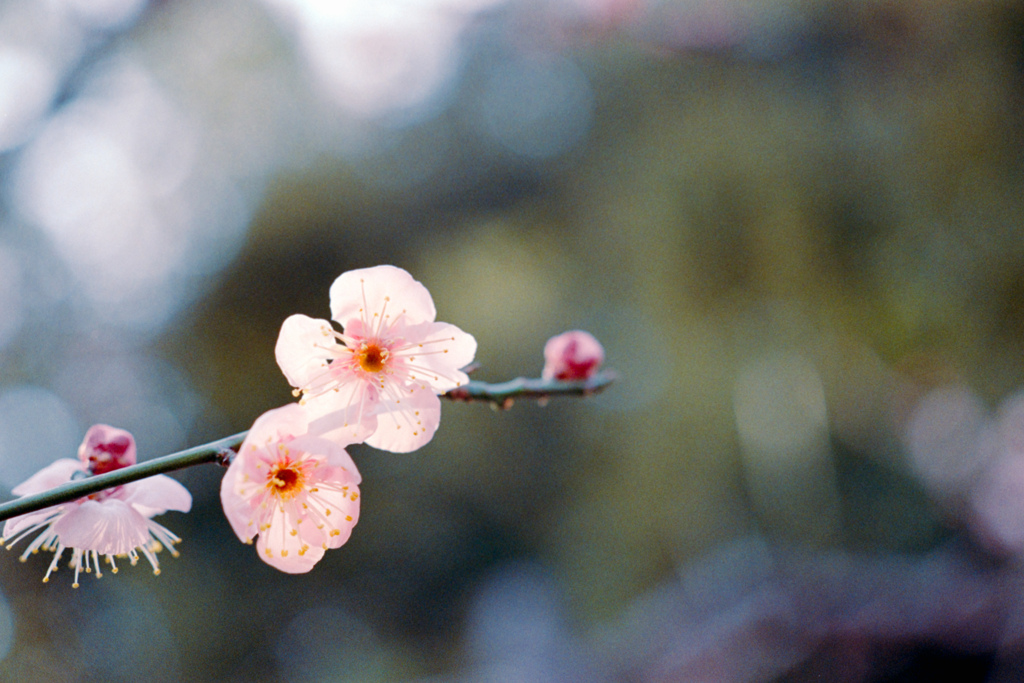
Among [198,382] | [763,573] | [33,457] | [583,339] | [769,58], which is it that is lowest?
[763,573]

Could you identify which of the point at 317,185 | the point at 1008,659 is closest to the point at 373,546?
the point at 317,185

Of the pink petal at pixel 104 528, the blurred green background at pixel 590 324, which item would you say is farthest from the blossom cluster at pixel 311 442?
the blurred green background at pixel 590 324

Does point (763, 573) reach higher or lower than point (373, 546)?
lower

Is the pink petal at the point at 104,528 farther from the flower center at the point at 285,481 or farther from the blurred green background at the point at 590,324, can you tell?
the blurred green background at the point at 590,324

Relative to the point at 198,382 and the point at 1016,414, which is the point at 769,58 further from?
the point at 198,382

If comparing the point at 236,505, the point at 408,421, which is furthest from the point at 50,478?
the point at 408,421

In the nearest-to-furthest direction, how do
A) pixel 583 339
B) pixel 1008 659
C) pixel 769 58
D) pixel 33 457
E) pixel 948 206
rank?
pixel 583 339
pixel 1008 659
pixel 33 457
pixel 948 206
pixel 769 58

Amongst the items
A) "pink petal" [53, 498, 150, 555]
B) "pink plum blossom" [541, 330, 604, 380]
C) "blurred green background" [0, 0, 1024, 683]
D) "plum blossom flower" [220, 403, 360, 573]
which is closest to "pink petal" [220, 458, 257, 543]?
"plum blossom flower" [220, 403, 360, 573]
